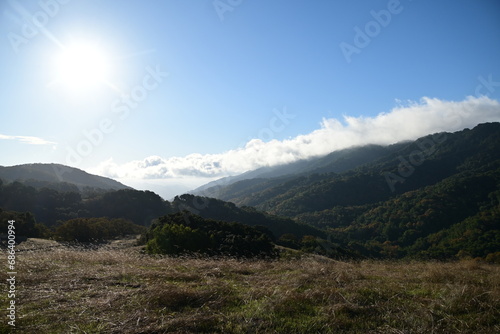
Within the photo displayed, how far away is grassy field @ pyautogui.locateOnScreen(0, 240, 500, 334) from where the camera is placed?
442 cm

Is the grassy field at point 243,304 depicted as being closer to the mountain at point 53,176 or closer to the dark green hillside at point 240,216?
the dark green hillside at point 240,216

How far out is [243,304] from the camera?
17.9ft

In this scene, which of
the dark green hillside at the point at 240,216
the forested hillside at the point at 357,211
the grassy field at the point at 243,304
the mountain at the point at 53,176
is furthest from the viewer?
the mountain at the point at 53,176

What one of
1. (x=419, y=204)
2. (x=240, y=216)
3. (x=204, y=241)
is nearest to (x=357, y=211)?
(x=419, y=204)

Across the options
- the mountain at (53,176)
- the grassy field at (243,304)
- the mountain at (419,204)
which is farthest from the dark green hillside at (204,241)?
the mountain at (53,176)

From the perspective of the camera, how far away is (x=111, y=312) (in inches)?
191

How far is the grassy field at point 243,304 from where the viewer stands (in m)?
4.42

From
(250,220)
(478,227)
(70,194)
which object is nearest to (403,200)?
(478,227)

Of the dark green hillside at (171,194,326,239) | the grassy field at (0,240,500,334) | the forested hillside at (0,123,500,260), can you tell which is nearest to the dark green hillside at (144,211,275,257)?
the forested hillside at (0,123,500,260)

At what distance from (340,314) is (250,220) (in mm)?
78117

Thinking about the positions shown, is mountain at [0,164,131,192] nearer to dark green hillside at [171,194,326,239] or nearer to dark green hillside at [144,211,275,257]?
dark green hillside at [171,194,326,239]

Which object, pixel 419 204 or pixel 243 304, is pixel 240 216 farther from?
pixel 243 304

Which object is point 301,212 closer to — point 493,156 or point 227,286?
point 493,156


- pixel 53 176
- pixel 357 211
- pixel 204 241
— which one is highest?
pixel 53 176
